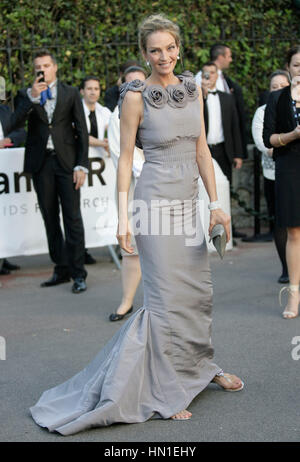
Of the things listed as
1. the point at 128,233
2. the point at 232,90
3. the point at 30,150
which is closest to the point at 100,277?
the point at 30,150

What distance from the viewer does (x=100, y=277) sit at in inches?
339

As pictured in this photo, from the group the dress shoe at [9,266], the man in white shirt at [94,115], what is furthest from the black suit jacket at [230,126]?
the dress shoe at [9,266]

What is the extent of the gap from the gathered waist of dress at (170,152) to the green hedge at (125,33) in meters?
5.91

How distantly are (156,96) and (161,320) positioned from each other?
127 cm

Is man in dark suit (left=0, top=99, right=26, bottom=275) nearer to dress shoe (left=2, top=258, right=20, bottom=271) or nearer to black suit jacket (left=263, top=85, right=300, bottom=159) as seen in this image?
dress shoe (left=2, top=258, right=20, bottom=271)

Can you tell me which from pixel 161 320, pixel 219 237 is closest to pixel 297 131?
pixel 219 237

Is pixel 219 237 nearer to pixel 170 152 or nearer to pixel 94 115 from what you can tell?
pixel 170 152

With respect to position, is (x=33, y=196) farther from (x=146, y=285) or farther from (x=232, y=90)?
(x=146, y=285)

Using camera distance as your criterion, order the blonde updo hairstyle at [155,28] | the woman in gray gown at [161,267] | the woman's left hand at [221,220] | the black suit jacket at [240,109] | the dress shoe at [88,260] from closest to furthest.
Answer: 1. the woman in gray gown at [161,267]
2. the blonde updo hairstyle at [155,28]
3. the woman's left hand at [221,220]
4. the dress shoe at [88,260]
5. the black suit jacket at [240,109]

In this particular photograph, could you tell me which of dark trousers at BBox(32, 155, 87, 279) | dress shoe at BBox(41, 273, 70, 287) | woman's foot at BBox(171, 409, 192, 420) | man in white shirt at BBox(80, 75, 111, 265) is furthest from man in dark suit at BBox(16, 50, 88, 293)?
woman's foot at BBox(171, 409, 192, 420)

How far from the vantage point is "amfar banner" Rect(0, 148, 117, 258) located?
835cm

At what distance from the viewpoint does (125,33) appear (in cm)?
1090

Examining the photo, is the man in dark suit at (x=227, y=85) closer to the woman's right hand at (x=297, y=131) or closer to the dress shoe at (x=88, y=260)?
the dress shoe at (x=88, y=260)

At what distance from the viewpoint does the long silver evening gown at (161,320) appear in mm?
4379
